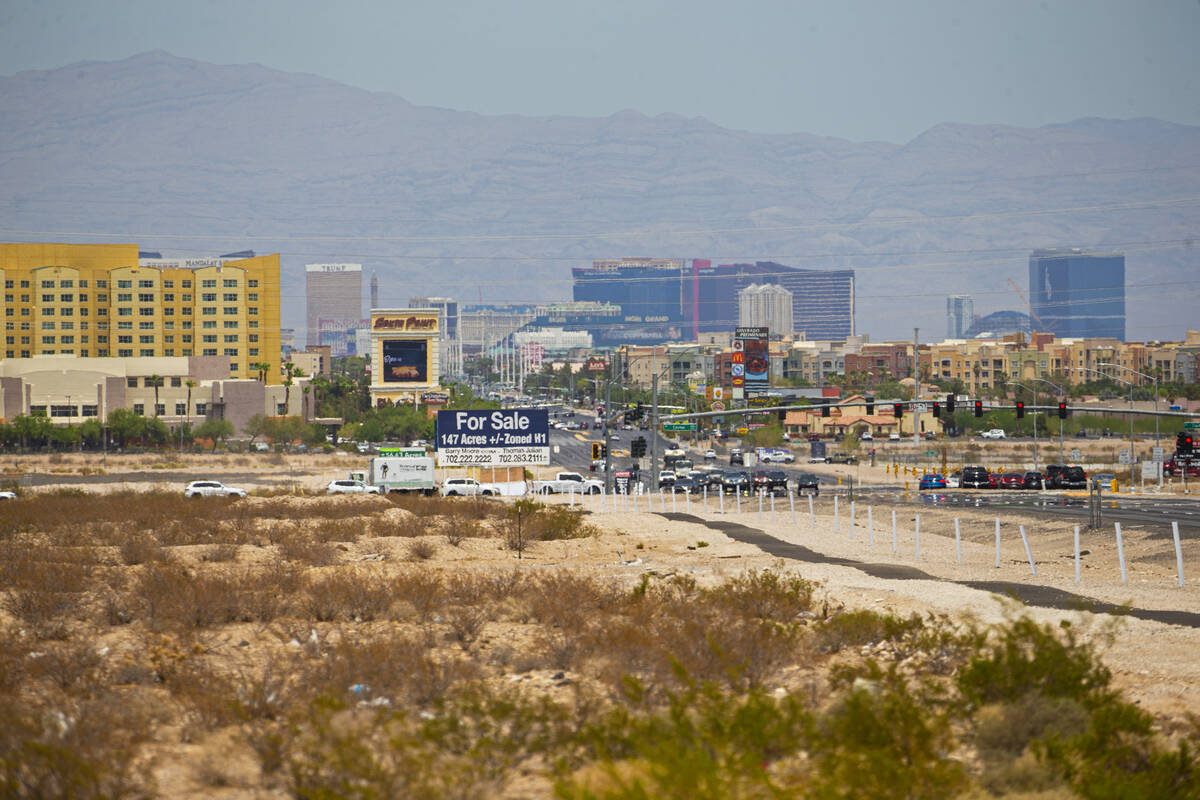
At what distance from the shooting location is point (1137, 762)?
11109 mm

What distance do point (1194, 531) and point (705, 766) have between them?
35.7 meters

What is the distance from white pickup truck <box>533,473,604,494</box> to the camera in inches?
2950

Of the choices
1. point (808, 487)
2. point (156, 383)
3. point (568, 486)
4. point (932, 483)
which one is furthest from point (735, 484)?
point (156, 383)

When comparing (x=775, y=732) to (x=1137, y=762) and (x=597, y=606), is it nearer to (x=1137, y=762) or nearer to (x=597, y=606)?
(x=1137, y=762)

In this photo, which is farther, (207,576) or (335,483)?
(335,483)

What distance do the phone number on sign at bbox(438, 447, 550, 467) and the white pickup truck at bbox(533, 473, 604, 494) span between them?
11.9 meters

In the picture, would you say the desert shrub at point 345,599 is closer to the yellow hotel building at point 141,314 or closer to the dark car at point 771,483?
the dark car at point 771,483

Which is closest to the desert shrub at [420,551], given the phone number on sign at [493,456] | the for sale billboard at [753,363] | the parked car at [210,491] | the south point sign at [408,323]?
the phone number on sign at [493,456]

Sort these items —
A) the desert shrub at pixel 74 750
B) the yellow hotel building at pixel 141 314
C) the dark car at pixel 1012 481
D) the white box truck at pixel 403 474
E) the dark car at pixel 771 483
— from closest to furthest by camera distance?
the desert shrub at pixel 74 750 < the white box truck at pixel 403 474 < the dark car at pixel 771 483 < the dark car at pixel 1012 481 < the yellow hotel building at pixel 141 314

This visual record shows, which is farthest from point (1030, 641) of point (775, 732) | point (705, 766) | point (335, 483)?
point (335, 483)

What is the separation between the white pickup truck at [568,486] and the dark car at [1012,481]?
24.1m

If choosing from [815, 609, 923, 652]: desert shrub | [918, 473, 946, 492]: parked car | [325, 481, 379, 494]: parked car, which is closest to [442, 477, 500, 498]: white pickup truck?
[325, 481, 379, 494]: parked car

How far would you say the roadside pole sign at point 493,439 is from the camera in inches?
2446

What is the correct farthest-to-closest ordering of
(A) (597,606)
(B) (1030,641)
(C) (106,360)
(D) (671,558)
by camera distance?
(C) (106,360)
(D) (671,558)
(A) (597,606)
(B) (1030,641)
